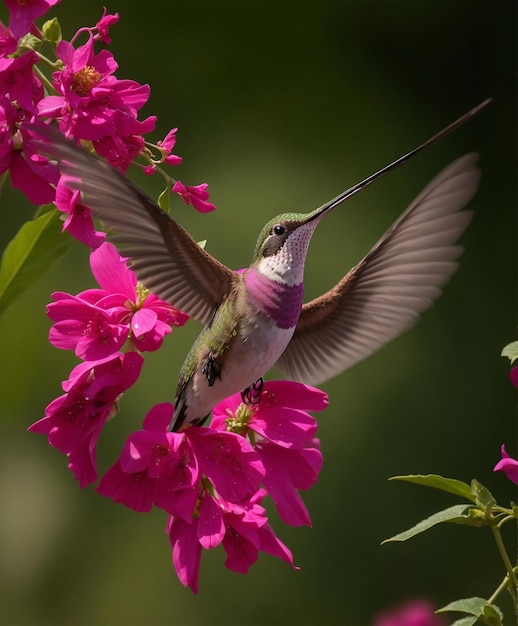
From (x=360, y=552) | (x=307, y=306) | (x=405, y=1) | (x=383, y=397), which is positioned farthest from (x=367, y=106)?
(x=307, y=306)

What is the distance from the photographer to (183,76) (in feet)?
13.6

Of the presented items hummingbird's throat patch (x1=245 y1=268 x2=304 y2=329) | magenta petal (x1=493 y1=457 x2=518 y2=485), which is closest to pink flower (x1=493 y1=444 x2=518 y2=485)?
magenta petal (x1=493 y1=457 x2=518 y2=485)

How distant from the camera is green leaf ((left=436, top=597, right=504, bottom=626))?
2.47ft

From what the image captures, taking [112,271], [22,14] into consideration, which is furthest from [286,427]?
[22,14]

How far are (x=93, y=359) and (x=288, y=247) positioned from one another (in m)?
0.26

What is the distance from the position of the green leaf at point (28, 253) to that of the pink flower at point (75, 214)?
8 cm

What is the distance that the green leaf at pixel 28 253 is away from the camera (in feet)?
3.16

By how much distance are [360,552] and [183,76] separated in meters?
2.00

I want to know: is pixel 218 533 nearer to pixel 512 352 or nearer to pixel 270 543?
pixel 270 543

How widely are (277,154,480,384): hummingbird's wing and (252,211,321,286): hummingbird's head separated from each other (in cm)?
7

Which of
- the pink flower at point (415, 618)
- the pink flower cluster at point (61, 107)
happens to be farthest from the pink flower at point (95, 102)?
the pink flower at point (415, 618)

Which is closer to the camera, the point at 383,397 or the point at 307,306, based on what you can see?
the point at 307,306

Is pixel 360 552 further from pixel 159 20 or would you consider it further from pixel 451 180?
pixel 451 180

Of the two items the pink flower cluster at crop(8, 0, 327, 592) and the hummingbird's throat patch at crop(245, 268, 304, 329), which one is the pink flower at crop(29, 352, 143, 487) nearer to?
the pink flower cluster at crop(8, 0, 327, 592)
